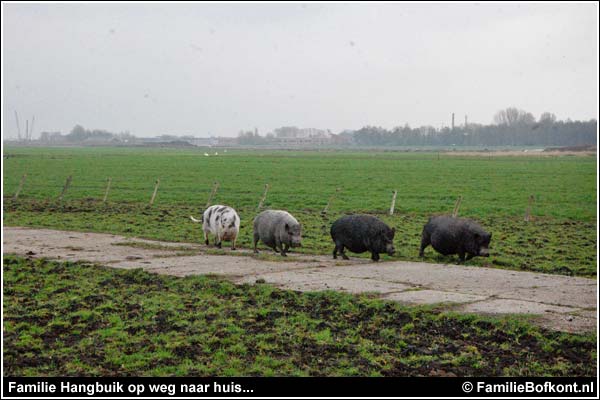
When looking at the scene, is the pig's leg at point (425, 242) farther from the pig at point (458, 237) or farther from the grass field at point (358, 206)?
the grass field at point (358, 206)

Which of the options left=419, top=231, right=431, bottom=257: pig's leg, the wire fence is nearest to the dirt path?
left=419, top=231, right=431, bottom=257: pig's leg

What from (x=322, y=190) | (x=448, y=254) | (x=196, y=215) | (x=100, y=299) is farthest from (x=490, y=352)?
(x=322, y=190)

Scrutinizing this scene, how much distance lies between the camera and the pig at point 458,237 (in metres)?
18.1

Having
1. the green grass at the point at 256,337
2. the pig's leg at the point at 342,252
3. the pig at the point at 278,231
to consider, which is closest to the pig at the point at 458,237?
the pig's leg at the point at 342,252

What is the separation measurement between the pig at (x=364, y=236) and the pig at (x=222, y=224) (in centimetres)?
295

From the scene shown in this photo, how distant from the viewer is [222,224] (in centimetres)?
2009

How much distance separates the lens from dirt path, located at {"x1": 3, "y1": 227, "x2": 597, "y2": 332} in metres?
12.7

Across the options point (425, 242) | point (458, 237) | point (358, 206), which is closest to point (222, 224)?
point (425, 242)

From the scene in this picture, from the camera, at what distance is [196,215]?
3139 centimetres

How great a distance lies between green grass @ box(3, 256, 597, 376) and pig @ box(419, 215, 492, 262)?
5.58 metres

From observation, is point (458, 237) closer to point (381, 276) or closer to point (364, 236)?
point (364, 236)

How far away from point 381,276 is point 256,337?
557 centimetres
